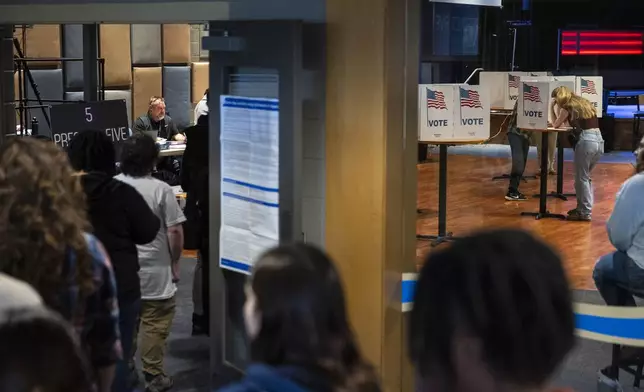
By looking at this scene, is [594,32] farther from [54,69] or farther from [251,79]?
[54,69]

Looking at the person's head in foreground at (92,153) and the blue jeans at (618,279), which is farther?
the blue jeans at (618,279)

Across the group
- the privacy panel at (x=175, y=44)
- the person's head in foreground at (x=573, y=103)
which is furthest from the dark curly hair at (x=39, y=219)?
the privacy panel at (x=175, y=44)

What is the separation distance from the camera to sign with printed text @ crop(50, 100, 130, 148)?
6840 mm

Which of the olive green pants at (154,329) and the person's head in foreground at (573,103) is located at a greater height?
the person's head in foreground at (573,103)

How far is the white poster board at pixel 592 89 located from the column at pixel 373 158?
2.22 metres

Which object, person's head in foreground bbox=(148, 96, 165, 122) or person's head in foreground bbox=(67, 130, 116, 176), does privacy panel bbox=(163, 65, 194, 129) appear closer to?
person's head in foreground bbox=(148, 96, 165, 122)

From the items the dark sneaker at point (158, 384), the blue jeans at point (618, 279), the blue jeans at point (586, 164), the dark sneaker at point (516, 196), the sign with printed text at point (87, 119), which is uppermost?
the sign with printed text at point (87, 119)

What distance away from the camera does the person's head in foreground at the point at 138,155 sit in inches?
186

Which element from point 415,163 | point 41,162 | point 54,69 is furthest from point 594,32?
point 54,69

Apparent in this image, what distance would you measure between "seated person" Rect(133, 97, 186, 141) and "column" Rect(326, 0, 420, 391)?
5927 millimetres

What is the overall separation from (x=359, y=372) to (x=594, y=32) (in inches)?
193

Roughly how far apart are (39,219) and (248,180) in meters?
1.84

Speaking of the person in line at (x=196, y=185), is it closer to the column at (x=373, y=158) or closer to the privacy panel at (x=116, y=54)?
the column at (x=373, y=158)

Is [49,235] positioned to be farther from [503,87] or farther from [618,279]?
[503,87]
